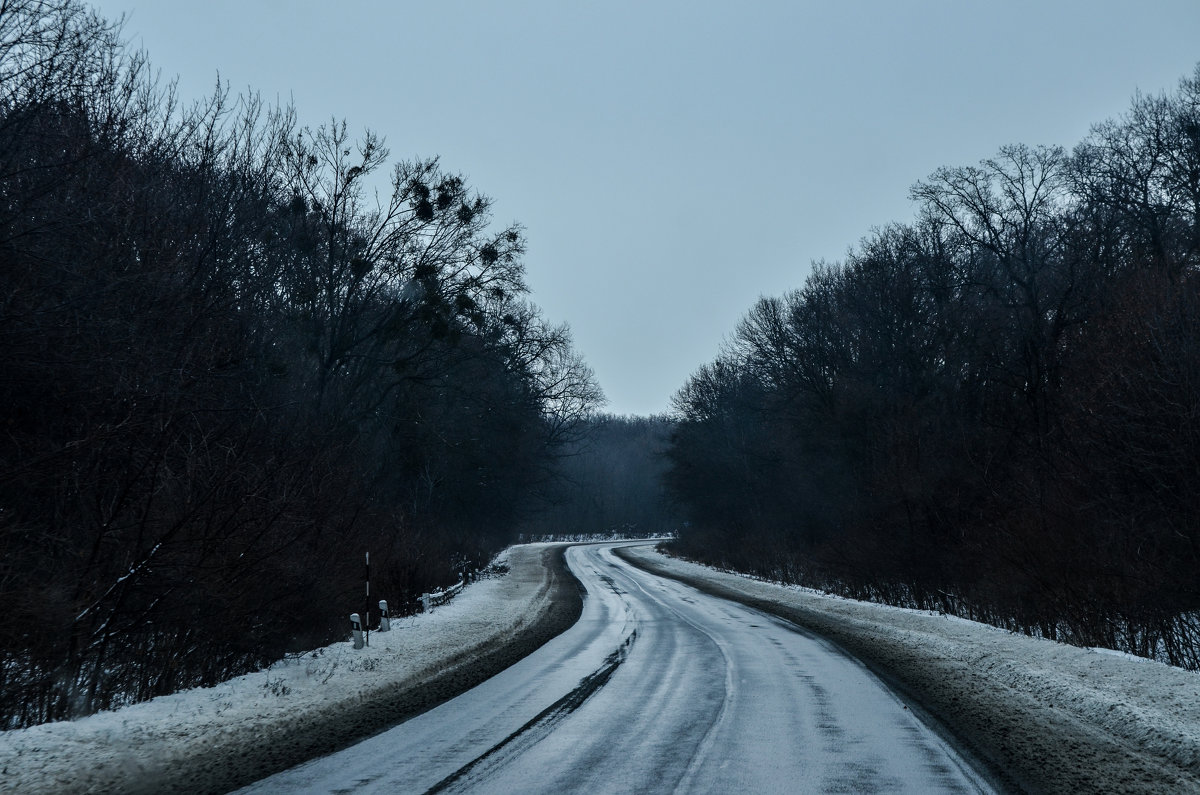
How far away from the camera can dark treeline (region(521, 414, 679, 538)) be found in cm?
10044

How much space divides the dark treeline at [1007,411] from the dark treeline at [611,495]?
44.1 meters

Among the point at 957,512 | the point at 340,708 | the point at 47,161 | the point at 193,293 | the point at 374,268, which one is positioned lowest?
the point at 340,708

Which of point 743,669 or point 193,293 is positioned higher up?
point 193,293

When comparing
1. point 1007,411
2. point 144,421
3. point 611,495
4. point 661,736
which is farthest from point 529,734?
point 611,495

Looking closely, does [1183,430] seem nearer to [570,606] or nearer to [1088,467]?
[1088,467]

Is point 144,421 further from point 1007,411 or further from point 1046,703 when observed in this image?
point 1007,411

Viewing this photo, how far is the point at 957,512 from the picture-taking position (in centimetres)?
2641

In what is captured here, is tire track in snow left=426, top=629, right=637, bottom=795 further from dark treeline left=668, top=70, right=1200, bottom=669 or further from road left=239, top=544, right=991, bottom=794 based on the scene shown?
dark treeline left=668, top=70, right=1200, bottom=669

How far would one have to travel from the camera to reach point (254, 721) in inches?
361

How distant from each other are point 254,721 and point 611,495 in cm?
11234

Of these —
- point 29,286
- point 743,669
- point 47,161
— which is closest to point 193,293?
point 47,161

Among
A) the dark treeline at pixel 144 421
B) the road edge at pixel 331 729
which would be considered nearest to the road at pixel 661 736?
the road edge at pixel 331 729

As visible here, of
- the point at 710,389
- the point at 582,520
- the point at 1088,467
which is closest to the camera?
the point at 1088,467

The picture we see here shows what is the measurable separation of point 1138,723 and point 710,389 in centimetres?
5419
